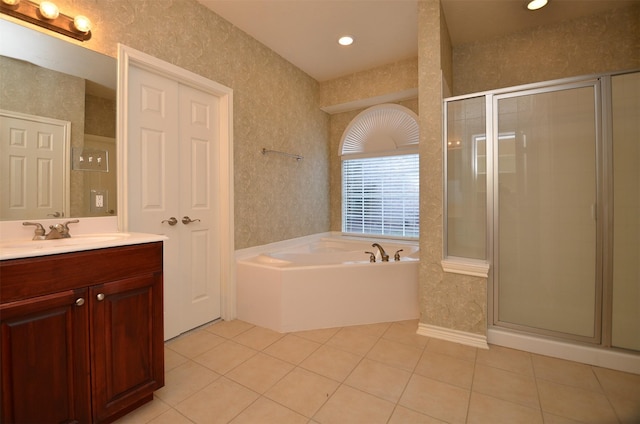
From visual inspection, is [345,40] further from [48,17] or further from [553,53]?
[48,17]

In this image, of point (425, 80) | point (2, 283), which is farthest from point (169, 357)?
point (425, 80)

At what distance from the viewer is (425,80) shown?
232cm

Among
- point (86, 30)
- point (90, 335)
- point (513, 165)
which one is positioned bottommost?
point (90, 335)

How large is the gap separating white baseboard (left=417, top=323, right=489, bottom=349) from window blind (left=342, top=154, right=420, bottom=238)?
1.58 m

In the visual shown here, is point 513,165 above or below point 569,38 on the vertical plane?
below

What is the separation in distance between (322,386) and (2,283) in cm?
154

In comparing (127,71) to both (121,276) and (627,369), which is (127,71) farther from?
(627,369)

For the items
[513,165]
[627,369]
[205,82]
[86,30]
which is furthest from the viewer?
[205,82]

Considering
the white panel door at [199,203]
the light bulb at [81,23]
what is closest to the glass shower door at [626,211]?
the white panel door at [199,203]

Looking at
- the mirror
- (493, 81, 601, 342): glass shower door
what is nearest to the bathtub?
(493, 81, 601, 342): glass shower door

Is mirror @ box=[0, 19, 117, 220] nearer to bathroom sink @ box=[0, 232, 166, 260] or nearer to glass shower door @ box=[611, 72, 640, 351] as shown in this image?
bathroom sink @ box=[0, 232, 166, 260]

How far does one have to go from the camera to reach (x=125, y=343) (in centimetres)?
138

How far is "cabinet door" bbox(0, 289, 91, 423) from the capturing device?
3.40 feet

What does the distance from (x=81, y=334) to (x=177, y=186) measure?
1.31m
